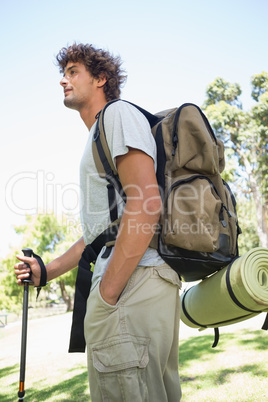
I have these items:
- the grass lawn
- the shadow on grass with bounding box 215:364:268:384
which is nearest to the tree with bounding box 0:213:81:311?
the grass lawn

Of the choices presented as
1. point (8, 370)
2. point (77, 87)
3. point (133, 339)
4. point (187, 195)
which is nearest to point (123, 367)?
point (133, 339)

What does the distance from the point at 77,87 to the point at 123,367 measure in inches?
56.3

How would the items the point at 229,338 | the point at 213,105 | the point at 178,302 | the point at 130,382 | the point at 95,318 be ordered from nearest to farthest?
1. the point at 130,382
2. the point at 95,318
3. the point at 178,302
4. the point at 229,338
5. the point at 213,105

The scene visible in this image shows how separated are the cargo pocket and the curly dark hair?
136cm

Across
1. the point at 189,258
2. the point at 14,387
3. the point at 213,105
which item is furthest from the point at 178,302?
the point at 213,105

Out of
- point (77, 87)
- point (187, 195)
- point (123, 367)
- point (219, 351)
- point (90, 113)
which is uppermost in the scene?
point (77, 87)

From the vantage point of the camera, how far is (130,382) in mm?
1392

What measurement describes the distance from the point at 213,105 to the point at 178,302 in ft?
72.7

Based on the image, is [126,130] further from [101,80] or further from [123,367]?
[123,367]

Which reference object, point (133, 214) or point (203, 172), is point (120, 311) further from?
point (203, 172)

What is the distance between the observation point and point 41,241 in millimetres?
31188

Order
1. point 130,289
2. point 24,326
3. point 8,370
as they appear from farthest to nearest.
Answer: point 8,370 < point 24,326 < point 130,289

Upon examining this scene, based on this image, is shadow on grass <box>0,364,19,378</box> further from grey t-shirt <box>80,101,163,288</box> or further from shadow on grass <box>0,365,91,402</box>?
grey t-shirt <box>80,101,163,288</box>

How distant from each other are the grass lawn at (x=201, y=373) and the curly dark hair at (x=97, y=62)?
299cm
